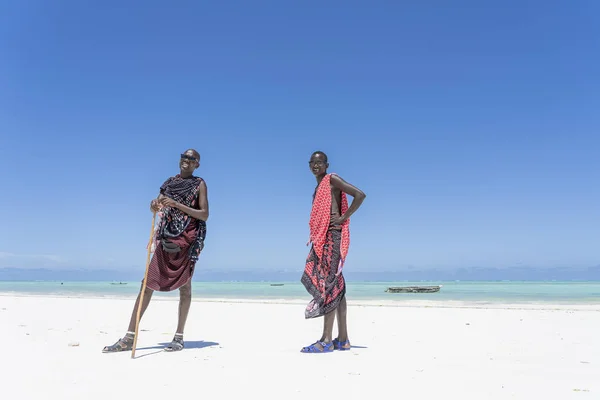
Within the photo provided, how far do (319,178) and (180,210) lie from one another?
1.67 meters

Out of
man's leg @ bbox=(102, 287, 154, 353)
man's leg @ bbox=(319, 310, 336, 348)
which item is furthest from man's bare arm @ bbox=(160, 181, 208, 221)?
man's leg @ bbox=(319, 310, 336, 348)

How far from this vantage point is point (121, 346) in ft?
16.1

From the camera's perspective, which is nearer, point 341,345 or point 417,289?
point 341,345

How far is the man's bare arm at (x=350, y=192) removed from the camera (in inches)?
207

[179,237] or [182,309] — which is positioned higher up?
[179,237]

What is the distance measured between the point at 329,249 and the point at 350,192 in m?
0.70

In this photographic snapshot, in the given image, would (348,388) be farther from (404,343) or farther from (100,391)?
(404,343)

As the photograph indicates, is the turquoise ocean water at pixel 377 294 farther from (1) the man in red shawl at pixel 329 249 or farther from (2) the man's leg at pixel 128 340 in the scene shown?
(2) the man's leg at pixel 128 340

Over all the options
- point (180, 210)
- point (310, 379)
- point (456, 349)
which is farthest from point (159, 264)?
point (456, 349)

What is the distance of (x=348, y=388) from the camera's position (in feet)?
11.4

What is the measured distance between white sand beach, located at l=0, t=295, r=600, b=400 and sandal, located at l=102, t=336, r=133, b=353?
0.38ft

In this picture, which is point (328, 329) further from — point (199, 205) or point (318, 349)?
point (199, 205)

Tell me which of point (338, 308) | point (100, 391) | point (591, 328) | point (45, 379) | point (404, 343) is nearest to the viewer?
point (100, 391)

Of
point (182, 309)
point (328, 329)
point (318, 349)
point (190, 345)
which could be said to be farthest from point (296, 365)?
point (190, 345)
